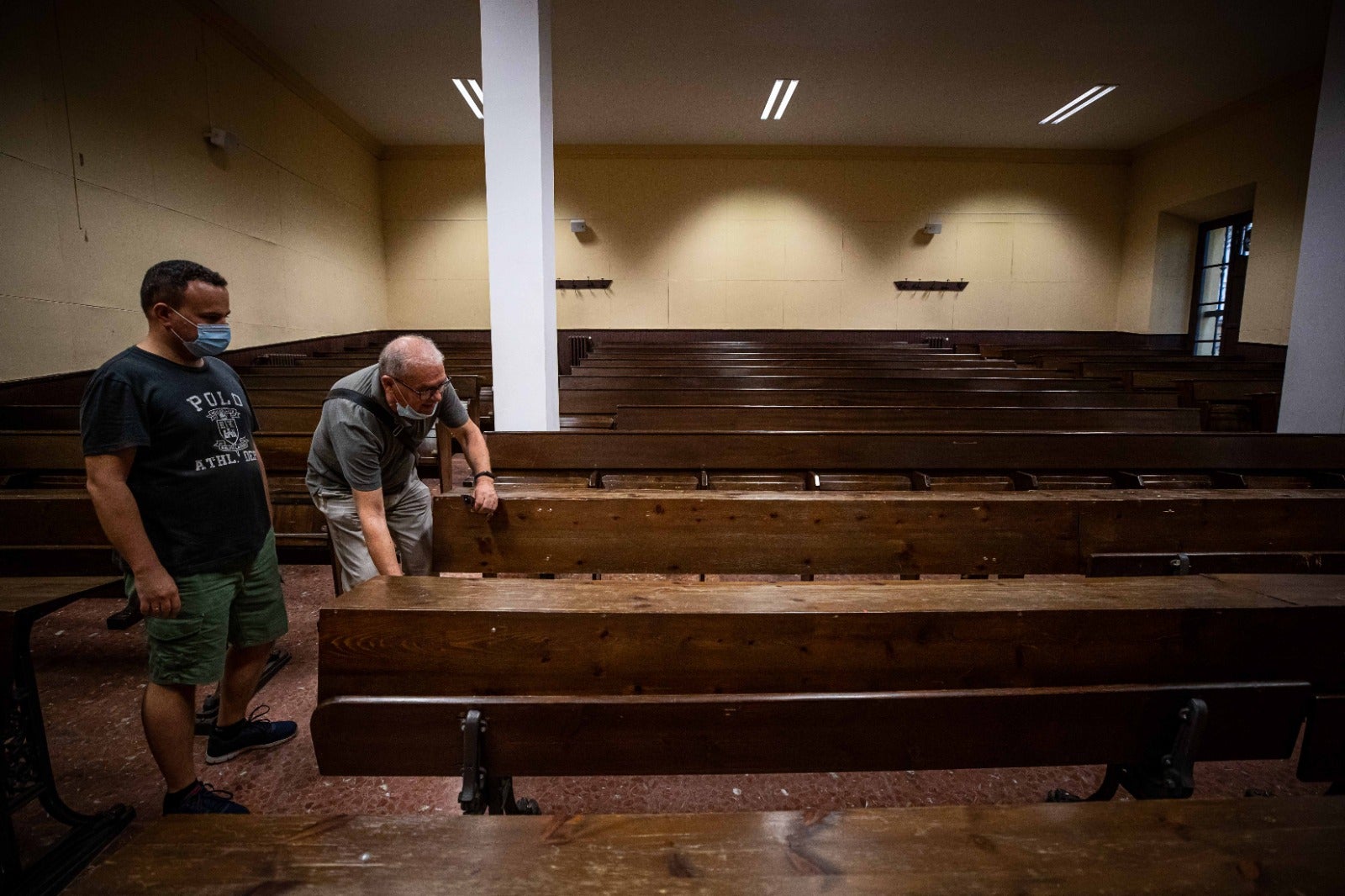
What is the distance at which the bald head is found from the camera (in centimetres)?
183

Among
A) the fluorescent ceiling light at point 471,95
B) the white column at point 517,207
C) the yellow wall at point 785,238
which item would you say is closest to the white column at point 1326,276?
the white column at point 517,207

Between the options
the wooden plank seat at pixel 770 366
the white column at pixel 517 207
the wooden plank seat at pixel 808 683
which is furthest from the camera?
the wooden plank seat at pixel 770 366

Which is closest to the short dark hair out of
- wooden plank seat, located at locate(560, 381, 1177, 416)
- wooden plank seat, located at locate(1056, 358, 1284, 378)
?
wooden plank seat, located at locate(560, 381, 1177, 416)

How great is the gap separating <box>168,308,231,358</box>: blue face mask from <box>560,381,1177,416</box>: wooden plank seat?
2814mm

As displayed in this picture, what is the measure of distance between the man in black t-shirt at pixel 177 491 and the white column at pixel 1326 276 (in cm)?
594

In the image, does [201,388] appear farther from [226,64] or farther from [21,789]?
[226,64]

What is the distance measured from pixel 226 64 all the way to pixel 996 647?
8.93 meters

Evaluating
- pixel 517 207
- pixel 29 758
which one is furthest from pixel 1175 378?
pixel 29 758

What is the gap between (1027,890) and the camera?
2.55 feet

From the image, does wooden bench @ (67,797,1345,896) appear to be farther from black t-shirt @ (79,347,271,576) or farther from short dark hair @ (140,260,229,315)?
short dark hair @ (140,260,229,315)

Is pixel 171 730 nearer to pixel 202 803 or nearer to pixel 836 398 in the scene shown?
pixel 202 803

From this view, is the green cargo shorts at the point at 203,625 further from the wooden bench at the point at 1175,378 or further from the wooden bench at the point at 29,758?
the wooden bench at the point at 1175,378

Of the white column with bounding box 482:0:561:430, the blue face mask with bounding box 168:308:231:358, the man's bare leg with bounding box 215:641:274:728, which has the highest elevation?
the white column with bounding box 482:0:561:430

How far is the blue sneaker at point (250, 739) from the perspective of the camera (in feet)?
6.17
